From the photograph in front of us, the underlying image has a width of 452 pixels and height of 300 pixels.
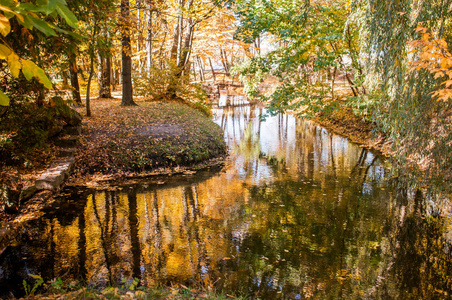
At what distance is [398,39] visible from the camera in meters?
5.76

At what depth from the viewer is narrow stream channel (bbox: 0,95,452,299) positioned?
465 cm

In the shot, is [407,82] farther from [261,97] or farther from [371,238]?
[261,97]

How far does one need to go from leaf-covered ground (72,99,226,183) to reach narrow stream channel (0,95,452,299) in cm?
118

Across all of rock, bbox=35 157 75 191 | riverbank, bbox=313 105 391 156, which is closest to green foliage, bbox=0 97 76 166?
rock, bbox=35 157 75 191

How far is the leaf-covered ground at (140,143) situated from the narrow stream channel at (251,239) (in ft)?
3.86

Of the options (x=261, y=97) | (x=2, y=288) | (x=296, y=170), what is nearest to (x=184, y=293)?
(x=2, y=288)

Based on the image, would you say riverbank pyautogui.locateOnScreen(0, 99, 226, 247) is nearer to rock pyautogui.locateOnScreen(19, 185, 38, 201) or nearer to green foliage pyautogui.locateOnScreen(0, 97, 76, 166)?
rock pyautogui.locateOnScreen(19, 185, 38, 201)

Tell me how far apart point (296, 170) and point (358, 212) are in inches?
146

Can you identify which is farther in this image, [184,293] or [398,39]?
[398,39]

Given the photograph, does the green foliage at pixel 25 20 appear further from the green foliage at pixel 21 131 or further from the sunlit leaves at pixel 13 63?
the green foliage at pixel 21 131

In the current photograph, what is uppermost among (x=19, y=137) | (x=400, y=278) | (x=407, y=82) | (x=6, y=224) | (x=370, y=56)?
(x=370, y=56)

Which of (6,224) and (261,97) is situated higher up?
(261,97)

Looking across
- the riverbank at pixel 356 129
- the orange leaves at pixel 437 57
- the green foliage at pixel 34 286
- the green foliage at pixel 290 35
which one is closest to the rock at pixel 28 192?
the green foliage at pixel 34 286

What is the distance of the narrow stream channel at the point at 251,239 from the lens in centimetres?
465
